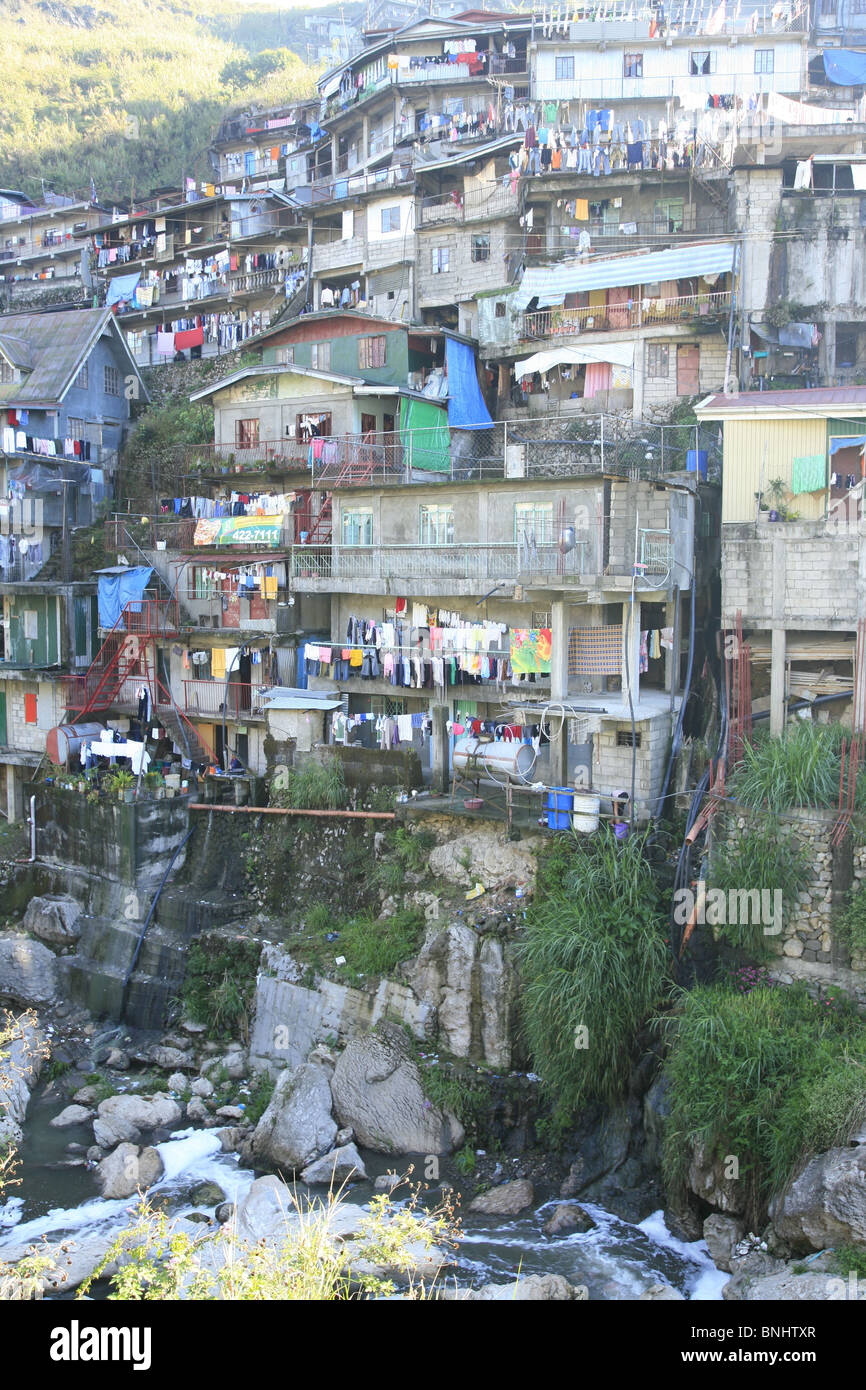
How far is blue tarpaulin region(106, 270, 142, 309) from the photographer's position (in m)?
44.2

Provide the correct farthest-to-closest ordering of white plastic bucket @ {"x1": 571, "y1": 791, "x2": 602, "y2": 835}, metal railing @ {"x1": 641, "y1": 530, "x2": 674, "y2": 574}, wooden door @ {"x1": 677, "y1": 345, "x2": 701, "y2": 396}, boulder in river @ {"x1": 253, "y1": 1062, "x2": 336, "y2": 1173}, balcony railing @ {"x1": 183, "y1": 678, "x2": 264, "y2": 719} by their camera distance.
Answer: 1. wooden door @ {"x1": 677, "y1": 345, "x2": 701, "y2": 396}
2. balcony railing @ {"x1": 183, "y1": 678, "x2": 264, "y2": 719}
3. metal railing @ {"x1": 641, "y1": 530, "x2": 674, "y2": 574}
4. white plastic bucket @ {"x1": 571, "y1": 791, "x2": 602, "y2": 835}
5. boulder in river @ {"x1": 253, "y1": 1062, "x2": 336, "y2": 1173}

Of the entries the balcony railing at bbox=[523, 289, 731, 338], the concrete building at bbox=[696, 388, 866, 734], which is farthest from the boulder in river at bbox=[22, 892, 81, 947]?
the balcony railing at bbox=[523, 289, 731, 338]

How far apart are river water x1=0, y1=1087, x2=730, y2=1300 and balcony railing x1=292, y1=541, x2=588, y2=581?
11.5 metres

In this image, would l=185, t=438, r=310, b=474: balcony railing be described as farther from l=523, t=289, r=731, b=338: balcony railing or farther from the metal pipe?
the metal pipe

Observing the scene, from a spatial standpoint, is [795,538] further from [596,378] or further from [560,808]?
[596,378]

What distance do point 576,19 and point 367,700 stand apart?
2683 centimetres

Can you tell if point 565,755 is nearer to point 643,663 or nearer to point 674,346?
point 643,663

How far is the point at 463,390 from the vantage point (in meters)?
30.9

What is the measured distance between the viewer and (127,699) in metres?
30.4

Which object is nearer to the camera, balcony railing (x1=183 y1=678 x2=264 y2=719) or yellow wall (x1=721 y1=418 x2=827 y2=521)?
yellow wall (x1=721 y1=418 x2=827 y2=521)

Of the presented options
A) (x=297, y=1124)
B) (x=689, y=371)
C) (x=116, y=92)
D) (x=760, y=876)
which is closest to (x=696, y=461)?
(x=689, y=371)

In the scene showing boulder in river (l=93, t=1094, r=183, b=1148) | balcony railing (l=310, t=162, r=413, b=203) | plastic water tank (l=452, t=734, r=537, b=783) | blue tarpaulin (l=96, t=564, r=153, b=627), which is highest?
balcony railing (l=310, t=162, r=413, b=203)

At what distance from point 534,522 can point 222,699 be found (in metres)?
10.3

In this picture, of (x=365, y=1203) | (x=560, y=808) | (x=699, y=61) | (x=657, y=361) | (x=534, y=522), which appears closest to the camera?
(x=365, y=1203)
